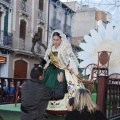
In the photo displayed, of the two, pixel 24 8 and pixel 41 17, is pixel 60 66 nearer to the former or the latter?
pixel 24 8

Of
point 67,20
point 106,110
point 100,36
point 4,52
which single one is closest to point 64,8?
point 67,20

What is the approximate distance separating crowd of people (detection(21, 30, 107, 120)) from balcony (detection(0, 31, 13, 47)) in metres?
15.8

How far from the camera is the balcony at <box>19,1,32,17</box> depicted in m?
23.3

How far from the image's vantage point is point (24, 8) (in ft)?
78.3

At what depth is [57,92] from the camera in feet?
15.0

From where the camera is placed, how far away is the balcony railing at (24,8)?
2335cm

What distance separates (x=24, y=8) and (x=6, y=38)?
11.2 ft

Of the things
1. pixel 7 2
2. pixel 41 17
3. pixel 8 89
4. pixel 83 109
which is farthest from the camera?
pixel 41 17

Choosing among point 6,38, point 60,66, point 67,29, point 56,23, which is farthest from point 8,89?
point 67,29

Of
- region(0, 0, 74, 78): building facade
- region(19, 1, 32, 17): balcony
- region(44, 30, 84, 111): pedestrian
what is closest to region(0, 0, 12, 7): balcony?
region(0, 0, 74, 78): building facade

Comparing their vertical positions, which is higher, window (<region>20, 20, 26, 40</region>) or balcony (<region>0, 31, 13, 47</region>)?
window (<region>20, 20, 26, 40</region>)

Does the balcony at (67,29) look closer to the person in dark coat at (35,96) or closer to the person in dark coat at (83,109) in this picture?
the person in dark coat at (35,96)

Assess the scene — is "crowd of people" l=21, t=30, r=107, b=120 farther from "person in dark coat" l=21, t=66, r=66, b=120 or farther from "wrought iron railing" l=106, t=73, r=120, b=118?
"wrought iron railing" l=106, t=73, r=120, b=118

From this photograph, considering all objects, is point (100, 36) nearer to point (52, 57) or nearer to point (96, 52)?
point (96, 52)
